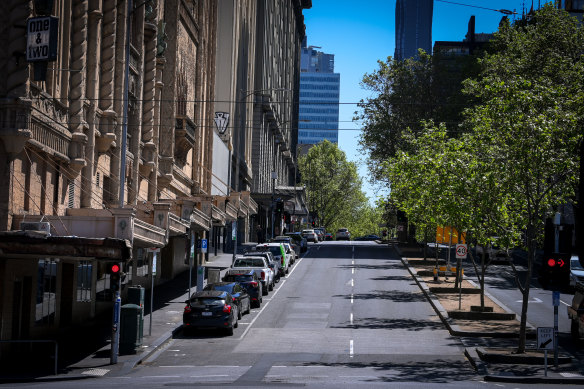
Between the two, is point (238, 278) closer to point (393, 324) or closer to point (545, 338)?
point (393, 324)

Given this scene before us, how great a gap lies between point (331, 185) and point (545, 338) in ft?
355

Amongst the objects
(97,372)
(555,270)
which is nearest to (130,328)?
(97,372)

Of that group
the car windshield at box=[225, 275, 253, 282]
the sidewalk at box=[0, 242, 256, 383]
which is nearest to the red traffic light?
the sidewalk at box=[0, 242, 256, 383]

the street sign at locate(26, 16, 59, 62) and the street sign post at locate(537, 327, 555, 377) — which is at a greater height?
the street sign at locate(26, 16, 59, 62)

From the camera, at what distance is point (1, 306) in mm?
23609

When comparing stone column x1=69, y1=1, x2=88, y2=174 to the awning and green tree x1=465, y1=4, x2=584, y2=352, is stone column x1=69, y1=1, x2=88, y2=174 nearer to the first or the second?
the awning

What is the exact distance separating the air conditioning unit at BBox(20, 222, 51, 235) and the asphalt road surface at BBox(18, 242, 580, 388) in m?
5.05

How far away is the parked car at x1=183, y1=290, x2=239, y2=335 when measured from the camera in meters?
30.6

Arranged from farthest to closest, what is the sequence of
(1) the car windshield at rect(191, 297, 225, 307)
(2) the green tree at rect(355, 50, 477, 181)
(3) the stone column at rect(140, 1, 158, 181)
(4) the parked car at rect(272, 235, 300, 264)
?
(2) the green tree at rect(355, 50, 477, 181), (4) the parked car at rect(272, 235, 300, 264), (3) the stone column at rect(140, 1, 158, 181), (1) the car windshield at rect(191, 297, 225, 307)

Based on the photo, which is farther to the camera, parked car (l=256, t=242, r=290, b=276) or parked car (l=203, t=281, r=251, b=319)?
parked car (l=256, t=242, r=290, b=276)

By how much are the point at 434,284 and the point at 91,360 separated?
25.6 metres

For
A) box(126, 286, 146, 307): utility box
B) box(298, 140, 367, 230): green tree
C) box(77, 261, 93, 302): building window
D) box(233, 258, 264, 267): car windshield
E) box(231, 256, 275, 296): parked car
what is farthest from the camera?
box(298, 140, 367, 230): green tree

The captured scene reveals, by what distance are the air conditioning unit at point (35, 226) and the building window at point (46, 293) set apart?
9.42 feet

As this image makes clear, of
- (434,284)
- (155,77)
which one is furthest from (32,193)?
(434,284)
